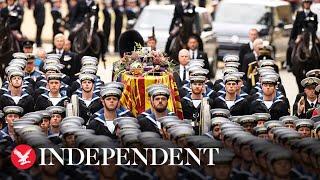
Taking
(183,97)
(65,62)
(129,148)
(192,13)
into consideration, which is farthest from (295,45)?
(129,148)

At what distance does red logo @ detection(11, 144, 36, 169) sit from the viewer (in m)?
15.9

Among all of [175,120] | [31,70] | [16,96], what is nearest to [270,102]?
[16,96]

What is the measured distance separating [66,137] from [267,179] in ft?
9.01

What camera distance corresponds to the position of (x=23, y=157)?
16.1 m

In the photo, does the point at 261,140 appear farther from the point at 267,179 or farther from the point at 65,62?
the point at 65,62

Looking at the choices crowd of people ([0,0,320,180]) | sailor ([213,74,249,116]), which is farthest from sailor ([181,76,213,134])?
sailor ([213,74,249,116])

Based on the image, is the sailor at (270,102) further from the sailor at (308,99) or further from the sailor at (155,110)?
the sailor at (155,110)

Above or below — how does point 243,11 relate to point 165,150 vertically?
above

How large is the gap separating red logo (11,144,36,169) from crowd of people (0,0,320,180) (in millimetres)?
80

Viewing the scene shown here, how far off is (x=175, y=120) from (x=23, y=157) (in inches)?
98.7

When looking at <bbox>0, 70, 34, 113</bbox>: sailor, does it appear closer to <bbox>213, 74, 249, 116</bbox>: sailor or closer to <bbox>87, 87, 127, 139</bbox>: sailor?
<bbox>87, 87, 127, 139</bbox>: sailor

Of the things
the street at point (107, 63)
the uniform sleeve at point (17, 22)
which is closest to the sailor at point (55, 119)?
the street at point (107, 63)

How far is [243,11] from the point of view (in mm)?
34062

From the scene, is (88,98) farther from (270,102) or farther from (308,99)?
(308,99)
